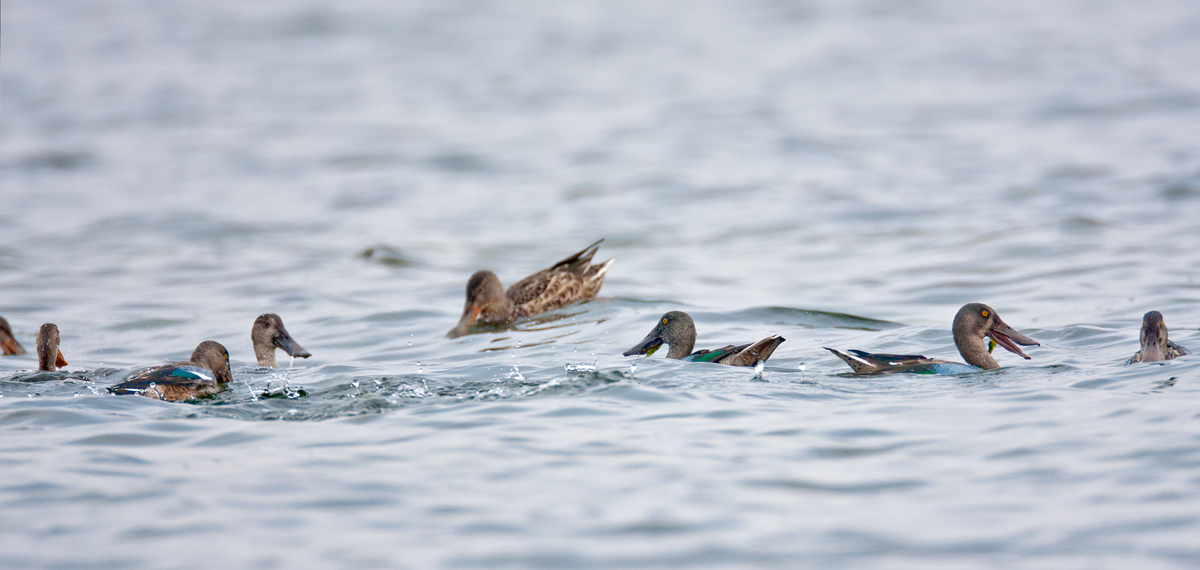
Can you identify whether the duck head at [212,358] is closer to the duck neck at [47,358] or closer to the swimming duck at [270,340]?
the swimming duck at [270,340]

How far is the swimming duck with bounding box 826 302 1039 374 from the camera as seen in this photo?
25.4 ft

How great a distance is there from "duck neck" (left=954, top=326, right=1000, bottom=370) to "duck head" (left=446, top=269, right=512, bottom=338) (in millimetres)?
4904

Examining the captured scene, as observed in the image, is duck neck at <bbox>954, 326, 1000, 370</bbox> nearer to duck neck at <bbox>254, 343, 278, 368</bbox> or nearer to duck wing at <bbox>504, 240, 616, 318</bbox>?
duck wing at <bbox>504, 240, 616, 318</bbox>

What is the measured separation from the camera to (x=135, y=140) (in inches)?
950

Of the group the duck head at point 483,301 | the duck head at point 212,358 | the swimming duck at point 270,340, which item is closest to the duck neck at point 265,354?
the swimming duck at point 270,340

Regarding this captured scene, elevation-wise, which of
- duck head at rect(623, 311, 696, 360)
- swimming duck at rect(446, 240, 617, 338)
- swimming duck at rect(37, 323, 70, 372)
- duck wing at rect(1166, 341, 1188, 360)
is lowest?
duck wing at rect(1166, 341, 1188, 360)

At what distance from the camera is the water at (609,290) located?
16.8 feet

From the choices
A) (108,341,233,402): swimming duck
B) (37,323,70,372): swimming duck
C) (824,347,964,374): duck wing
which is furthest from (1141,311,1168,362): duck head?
(37,323,70,372): swimming duck

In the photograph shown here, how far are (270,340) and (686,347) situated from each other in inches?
132

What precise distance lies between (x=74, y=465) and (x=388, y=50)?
1199 inches

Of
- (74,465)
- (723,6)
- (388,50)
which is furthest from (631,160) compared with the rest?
(723,6)

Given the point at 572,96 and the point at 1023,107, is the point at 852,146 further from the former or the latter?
the point at 572,96

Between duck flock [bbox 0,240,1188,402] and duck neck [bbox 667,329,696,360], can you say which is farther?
duck neck [bbox 667,329,696,360]

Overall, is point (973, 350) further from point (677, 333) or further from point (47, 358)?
point (47, 358)
